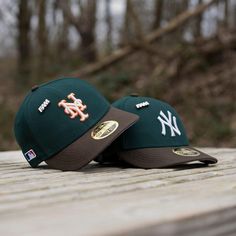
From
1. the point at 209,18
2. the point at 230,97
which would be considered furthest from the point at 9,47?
the point at 230,97

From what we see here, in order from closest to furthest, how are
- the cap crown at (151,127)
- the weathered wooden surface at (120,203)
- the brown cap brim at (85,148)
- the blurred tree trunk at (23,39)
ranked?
the weathered wooden surface at (120,203) → the brown cap brim at (85,148) → the cap crown at (151,127) → the blurred tree trunk at (23,39)

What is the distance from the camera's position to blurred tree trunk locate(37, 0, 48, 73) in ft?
25.9

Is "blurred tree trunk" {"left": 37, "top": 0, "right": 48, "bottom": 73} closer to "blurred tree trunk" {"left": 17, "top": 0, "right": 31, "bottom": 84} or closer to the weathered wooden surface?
"blurred tree trunk" {"left": 17, "top": 0, "right": 31, "bottom": 84}

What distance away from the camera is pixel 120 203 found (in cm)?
86

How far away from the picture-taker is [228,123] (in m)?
5.61

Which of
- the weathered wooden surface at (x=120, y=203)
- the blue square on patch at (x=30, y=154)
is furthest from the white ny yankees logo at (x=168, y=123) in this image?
the blue square on patch at (x=30, y=154)

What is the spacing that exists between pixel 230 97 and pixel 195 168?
463 centimetres

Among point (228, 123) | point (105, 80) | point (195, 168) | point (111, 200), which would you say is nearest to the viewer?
point (111, 200)

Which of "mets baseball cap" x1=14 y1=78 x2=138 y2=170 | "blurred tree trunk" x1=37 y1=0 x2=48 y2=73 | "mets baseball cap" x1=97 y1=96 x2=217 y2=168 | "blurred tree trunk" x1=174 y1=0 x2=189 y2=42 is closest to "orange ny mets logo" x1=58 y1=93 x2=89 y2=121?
"mets baseball cap" x1=14 y1=78 x2=138 y2=170

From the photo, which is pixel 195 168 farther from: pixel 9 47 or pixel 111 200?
pixel 9 47

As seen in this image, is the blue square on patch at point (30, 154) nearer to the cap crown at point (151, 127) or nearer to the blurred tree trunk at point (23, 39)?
the cap crown at point (151, 127)

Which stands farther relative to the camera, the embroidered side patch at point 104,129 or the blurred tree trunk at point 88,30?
the blurred tree trunk at point 88,30

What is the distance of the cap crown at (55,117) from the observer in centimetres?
149

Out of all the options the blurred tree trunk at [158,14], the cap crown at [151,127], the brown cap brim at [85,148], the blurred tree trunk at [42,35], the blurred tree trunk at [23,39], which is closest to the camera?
the brown cap brim at [85,148]
